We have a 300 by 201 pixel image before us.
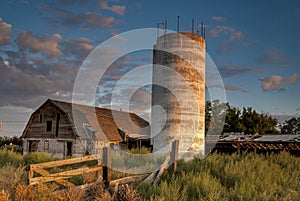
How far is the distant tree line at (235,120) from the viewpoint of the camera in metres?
45.7

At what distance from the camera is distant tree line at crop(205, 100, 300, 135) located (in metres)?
45.7

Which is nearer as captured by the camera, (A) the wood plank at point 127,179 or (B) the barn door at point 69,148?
(A) the wood plank at point 127,179

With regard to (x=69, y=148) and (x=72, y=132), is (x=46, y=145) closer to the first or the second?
(x=69, y=148)

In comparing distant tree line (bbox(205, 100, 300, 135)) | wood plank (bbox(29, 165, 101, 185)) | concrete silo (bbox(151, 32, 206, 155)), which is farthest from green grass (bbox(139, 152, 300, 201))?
distant tree line (bbox(205, 100, 300, 135))

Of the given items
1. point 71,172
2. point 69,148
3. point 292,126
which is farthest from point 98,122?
point 292,126

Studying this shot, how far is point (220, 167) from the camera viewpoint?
1245 centimetres

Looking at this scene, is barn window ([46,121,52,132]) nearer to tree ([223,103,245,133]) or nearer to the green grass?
the green grass

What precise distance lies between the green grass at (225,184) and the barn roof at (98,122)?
17875 mm

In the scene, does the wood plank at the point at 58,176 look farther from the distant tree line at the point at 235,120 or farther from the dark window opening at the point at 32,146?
the distant tree line at the point at 235,120

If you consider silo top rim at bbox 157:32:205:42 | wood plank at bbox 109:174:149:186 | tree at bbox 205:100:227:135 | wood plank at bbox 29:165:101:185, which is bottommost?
wood plank at bbox 109:174:149:186

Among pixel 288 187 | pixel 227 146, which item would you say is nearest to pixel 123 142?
pixel 227 146

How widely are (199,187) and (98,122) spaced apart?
79.2 feet

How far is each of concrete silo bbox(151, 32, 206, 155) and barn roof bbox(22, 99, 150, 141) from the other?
36.9 feet

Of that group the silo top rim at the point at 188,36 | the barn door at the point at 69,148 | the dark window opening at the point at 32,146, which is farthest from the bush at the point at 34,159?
the dark window opening at the point at 32,146
